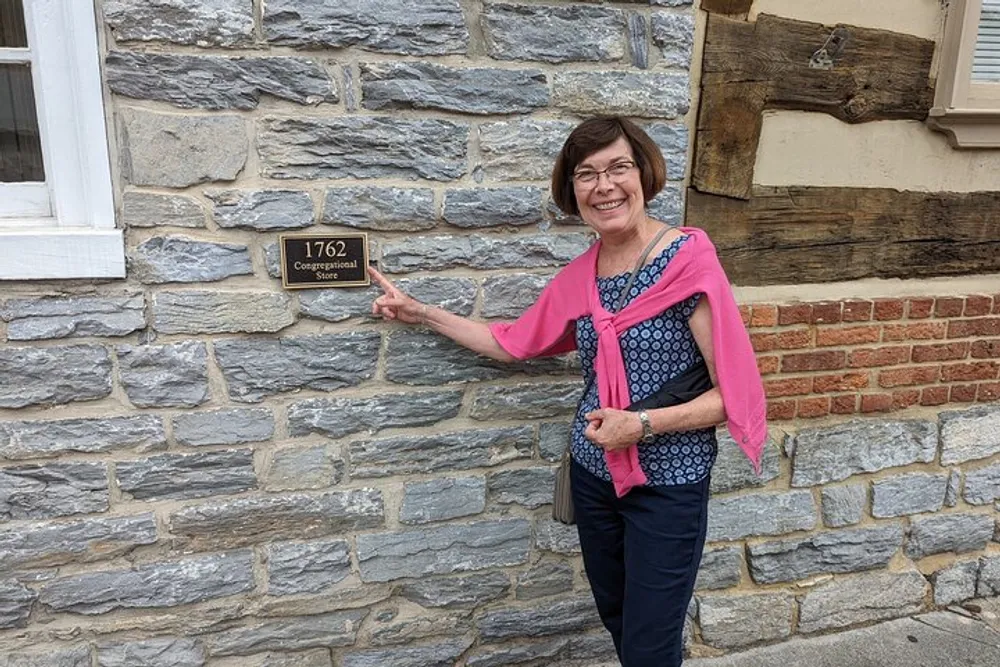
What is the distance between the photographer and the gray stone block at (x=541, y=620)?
104 inches

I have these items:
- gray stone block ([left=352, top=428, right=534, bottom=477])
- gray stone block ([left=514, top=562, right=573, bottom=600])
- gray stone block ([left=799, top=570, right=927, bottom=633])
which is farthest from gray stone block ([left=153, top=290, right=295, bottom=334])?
gray stone block ([left=799, top=570, right=927, bottom=633])

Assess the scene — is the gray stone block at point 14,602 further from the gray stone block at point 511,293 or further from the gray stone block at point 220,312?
the gray stone block at point 511,293

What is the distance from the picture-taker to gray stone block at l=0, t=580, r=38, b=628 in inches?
87.3

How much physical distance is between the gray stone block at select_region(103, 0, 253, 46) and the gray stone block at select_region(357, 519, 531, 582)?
60.9 inches

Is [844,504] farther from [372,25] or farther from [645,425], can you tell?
[372,25]

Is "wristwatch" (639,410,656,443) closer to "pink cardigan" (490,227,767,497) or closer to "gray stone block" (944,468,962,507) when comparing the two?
"pink cardigan" (490,227,767,497)

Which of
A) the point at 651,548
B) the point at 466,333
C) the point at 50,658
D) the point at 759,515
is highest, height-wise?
the point at 466,333

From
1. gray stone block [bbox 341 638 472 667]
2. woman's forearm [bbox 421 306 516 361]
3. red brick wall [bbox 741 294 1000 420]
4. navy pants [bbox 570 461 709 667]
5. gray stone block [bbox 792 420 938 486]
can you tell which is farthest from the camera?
gray stone block [bbox 792 420 938 486]

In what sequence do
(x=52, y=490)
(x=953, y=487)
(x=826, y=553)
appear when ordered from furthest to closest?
(x=953, y=487), (x=826, y=553), (x=52, y=490)

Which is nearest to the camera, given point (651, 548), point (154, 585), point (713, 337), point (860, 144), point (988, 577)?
point (713, 337)

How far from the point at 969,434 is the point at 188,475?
9.62ft

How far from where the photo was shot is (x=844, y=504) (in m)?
2.96

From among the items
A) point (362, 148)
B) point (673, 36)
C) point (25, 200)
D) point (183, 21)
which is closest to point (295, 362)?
point (362, 148)

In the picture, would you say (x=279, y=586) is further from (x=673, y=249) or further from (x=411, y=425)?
(x=673, y=249)
